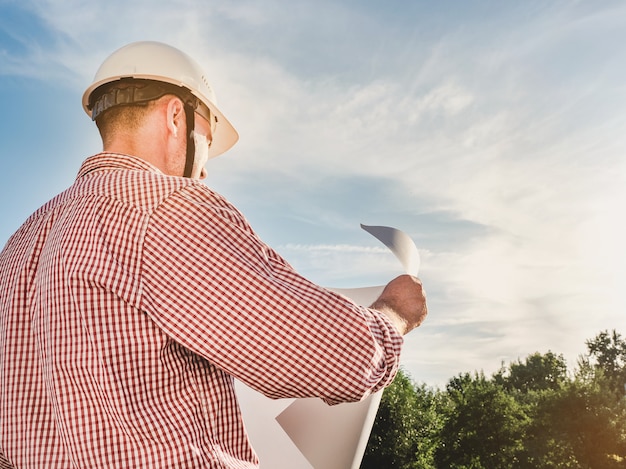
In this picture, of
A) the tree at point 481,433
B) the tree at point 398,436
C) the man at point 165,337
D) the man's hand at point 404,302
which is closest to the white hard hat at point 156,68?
the man at point 165,337

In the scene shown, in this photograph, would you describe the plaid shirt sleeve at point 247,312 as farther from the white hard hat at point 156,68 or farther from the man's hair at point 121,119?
the white hard hat at point 156,68

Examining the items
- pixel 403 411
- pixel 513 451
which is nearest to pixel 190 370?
pixel 403 411

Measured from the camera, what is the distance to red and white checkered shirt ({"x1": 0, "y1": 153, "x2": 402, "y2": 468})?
69.2 inches

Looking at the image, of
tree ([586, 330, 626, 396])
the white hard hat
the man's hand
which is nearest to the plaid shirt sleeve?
the man's hand

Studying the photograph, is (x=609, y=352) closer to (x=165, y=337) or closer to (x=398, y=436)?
(x=398, y=436)

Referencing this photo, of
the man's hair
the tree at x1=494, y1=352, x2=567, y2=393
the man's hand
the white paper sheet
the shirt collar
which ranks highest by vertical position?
the tree at x1=494, y1=352, x2=567, y2=393

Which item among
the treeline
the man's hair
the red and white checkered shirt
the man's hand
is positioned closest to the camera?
the red and white checkered shirt

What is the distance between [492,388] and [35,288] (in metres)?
44.1

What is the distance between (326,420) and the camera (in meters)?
5.00

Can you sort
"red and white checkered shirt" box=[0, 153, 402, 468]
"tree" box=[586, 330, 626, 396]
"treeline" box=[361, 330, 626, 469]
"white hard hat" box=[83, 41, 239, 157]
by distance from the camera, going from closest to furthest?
"red and white checkered shirt" box=[0, 153, 402, 468] < "white hard hat" box=[83, 41, 239, 157] < "treeline" box=[361, 330, 626, 469] < "tree" box=[586, 330, 626, 396]

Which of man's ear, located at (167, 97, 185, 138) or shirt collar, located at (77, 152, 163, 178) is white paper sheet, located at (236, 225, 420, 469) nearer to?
man's ear, located at (167, 97, 185, 138)

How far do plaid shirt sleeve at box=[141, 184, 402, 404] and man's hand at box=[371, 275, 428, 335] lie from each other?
1.10 feet

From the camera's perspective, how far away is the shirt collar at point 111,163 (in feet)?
7.27

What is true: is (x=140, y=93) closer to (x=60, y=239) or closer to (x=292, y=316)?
(x=60, y=239)
